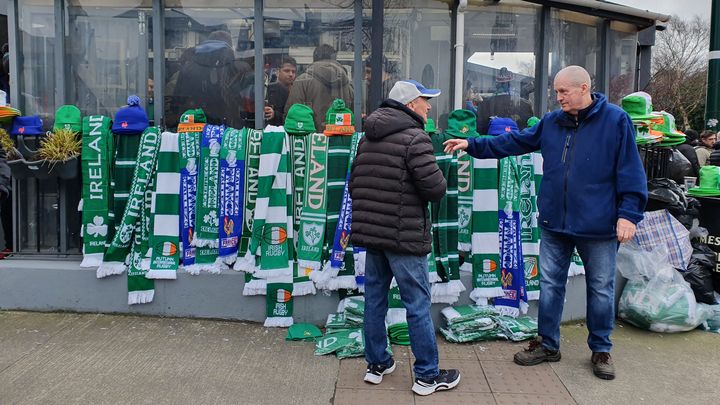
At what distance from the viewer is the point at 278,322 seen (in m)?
4.85

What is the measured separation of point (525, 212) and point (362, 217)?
6.29 feet

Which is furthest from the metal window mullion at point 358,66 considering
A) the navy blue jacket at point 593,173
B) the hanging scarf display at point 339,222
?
the navy blue jacket at point 593,173

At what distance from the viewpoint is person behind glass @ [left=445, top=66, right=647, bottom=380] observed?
3871mm

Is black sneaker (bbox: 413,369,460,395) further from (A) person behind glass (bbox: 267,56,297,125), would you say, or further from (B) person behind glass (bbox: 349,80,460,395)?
(A) person behind glass (bbox: 267,56,297,125)

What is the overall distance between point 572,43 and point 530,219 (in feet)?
7.50

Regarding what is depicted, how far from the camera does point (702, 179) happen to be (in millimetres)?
5730

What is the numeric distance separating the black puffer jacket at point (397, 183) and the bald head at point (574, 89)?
99 centimetres

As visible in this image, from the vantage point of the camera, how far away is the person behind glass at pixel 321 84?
5500 millimetres

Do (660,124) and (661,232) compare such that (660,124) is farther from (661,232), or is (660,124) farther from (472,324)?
(472,324)

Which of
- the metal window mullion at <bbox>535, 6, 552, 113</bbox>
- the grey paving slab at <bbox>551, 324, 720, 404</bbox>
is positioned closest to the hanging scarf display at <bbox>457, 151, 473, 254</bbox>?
the grey paving slab at <bbox>551, 324, 720, 404</bbox>

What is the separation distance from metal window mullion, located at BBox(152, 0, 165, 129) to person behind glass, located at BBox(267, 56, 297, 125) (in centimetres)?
91

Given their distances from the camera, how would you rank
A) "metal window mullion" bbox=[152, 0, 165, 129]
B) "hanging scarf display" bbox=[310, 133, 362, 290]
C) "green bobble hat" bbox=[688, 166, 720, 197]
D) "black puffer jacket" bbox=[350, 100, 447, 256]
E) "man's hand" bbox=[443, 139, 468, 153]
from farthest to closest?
"green bobble hat" bbox=[688, 166, 720, 197], "metal window mullion" bbox=[152, 0, 165, 129], "hanging scarf display" bbox=[310, 133, 362, 290], "man's hand" bbox=[443, 139, 468, 153], "black puffer jacket" bbox=[350, 100, 447, 256]

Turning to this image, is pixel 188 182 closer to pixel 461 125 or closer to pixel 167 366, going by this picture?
pixel 167 366

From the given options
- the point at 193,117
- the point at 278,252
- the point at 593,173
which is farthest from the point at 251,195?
the point at 593,173
